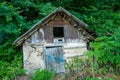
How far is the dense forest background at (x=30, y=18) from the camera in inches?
559

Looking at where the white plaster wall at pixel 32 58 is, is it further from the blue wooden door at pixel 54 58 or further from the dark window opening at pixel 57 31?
the dark window opening at pixel 57 31

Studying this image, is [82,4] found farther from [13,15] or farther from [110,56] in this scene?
[110,56]

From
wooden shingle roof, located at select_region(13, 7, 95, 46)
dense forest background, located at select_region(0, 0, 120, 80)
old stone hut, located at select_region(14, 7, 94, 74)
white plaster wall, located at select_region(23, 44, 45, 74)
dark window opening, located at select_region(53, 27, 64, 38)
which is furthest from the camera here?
dark window opening, located at select_region(53, 27, 64, 38)

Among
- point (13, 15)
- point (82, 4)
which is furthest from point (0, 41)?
point (82, 4)

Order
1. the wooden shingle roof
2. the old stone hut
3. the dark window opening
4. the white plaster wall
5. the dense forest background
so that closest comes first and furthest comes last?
1. the wooden shingle roof
2. the old stone hut
3. the white plaster wall
4. the dense forest background
5. the dark window opening

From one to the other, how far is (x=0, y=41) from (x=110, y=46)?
356 inches

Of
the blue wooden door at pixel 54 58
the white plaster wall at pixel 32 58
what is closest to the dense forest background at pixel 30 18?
the white plaster wall at pixel 32 58

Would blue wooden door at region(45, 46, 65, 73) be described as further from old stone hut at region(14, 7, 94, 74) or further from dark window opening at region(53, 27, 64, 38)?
dark window opening at region(53, 27, 64, 38)

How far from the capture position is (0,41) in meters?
15.5

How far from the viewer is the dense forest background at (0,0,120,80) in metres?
14.2

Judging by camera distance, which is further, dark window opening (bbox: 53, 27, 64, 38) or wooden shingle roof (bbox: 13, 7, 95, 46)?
dark window opening (bbox: 53, 27, 64, 38)

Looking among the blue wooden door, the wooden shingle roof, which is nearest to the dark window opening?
the blue wooden door

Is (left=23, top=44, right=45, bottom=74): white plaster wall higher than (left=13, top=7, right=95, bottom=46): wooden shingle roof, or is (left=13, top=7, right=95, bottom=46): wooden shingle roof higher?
(left=13, top=7, right=95, bottom=46): wooden shingle roof

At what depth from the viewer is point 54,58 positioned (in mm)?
14203
